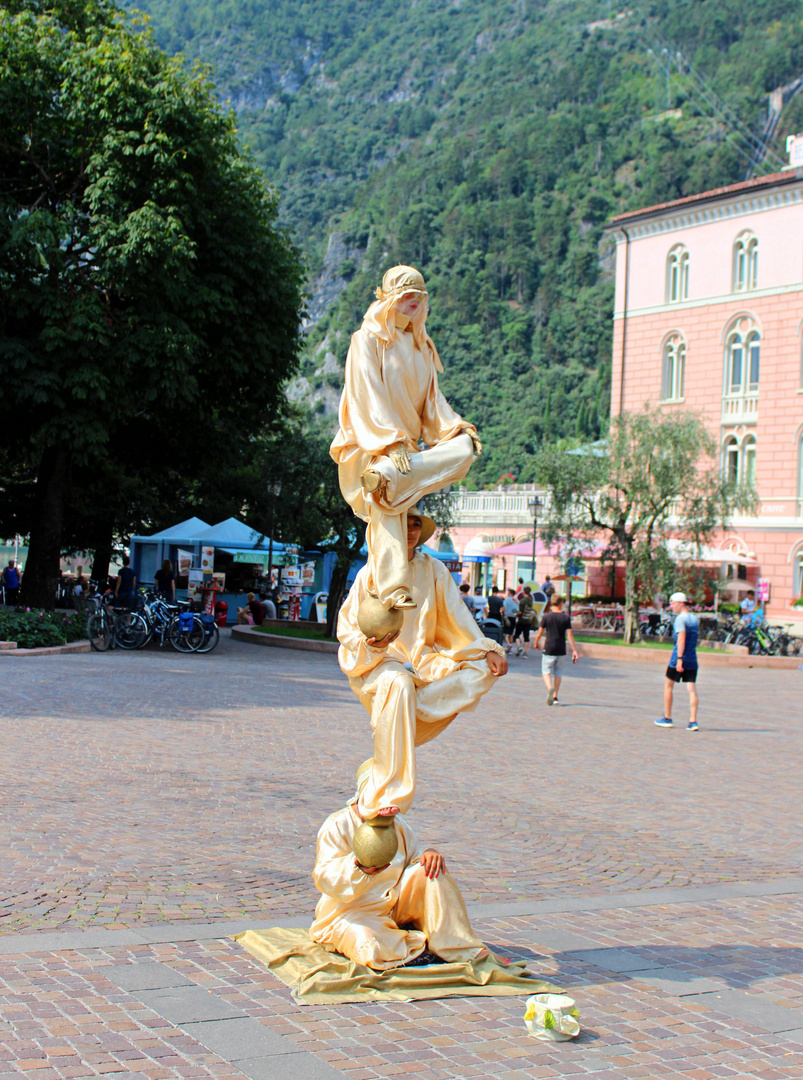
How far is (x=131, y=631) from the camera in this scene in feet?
75.4

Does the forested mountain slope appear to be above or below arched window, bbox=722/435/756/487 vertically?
above

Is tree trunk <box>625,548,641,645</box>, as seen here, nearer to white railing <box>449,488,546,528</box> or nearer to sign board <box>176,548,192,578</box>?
sign board <box>176,548,192,578</box>

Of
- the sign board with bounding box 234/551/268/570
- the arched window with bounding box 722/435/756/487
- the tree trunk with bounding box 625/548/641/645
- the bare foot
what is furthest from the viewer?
the arched window with bounding box 722/435/756/487

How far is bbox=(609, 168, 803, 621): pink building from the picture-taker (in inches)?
1634

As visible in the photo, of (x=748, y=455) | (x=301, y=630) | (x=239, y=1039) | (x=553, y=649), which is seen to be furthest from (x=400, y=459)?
(x=748, y=455)

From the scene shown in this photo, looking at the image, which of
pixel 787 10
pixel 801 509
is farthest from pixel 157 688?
pixel 787 10

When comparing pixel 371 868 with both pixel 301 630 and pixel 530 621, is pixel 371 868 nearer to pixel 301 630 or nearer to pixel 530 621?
pixel 301 630

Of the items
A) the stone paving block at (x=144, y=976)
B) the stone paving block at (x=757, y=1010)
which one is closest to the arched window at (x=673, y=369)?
the stone paving block at (x=757, y=1010)

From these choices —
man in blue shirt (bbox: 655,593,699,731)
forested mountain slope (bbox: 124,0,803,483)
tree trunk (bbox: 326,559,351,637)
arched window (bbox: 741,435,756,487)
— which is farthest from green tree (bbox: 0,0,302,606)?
forested mountain slope (bbox: 124,0,803,483)

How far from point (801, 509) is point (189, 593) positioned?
2306 cm

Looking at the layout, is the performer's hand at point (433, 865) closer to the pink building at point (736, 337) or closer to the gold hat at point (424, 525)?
the gold hat at point (424, 525)

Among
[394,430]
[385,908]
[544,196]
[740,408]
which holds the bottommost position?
[385,908]

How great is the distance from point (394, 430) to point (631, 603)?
27942mm

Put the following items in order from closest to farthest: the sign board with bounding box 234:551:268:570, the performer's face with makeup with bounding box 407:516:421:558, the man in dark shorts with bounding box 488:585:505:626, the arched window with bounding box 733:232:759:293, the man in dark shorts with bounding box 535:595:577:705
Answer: the performer's face with makeup with bounding box 407:516:421:558, the man in dark shorts with bounding box 535:595:577:705, the man in dark shorts with bounding box 488:585:505:626, the sign board with bounding box 234:551:268:570, the arched window with bounding box 733:232:759:293
